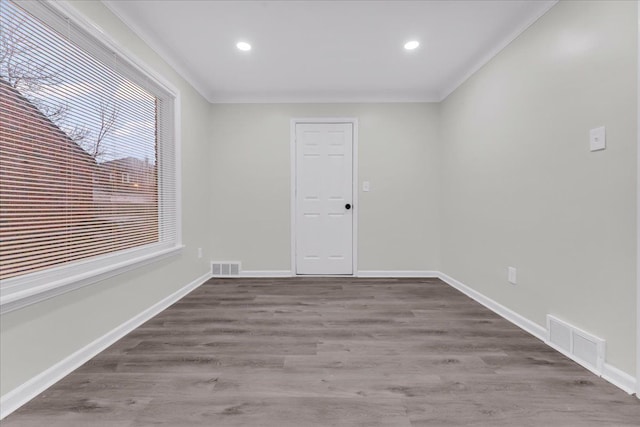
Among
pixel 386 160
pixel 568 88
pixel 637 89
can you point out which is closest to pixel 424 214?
pixel 386 160

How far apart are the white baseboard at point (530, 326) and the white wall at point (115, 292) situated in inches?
121

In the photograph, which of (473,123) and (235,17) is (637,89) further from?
(235,17)

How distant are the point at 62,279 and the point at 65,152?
0.74 meters

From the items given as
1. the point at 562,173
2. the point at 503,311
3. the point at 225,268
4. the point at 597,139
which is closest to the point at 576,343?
the point at 503,311

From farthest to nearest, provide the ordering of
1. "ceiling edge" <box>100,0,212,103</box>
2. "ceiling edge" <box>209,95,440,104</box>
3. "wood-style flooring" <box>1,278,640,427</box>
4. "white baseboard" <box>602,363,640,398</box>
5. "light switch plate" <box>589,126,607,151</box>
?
Result: "ceiling edge" <box>209,95,440,104</box>
"ceiling edge" <box>100,0,212,103</box>
"light switch plate" <box>589,126,607,151</box>
"white baseboard" <box>602,363,640,398</box>
"wood-style flooring" <box>1,278,640,427</box>

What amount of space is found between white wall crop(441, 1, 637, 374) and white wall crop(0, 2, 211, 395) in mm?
3107

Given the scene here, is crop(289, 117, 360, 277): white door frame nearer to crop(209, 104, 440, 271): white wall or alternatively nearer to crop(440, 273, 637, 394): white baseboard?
crop(209, 104, 440, 271): white wall

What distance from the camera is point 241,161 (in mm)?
3826

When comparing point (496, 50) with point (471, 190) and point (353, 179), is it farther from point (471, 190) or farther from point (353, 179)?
point (353, 179)

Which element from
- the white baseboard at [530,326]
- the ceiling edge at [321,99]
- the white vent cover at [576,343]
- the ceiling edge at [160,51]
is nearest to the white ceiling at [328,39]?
the ceiling edge at [160,51]

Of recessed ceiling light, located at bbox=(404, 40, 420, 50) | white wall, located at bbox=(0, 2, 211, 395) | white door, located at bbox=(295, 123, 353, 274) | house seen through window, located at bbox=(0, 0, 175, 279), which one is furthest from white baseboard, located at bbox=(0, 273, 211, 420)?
recessed ceiling light, located at bbox=(404, 40, 420, 50)

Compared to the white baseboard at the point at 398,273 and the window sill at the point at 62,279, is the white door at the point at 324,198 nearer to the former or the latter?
the white baseboard at the point at 398,273

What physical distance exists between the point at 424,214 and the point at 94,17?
12.2 ft

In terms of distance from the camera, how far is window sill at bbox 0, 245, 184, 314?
1364 mm
